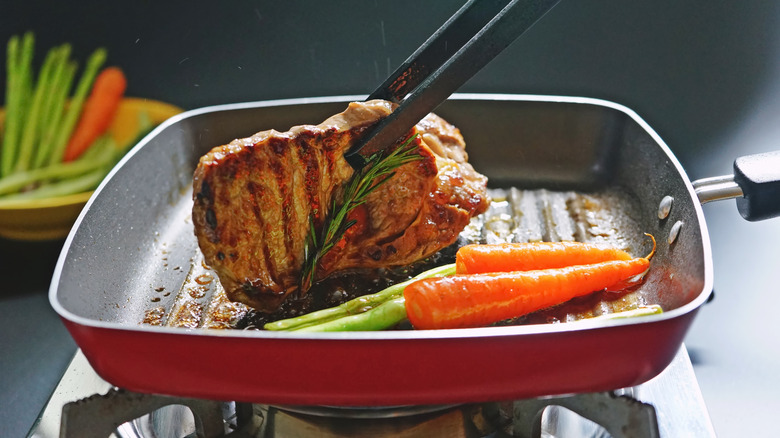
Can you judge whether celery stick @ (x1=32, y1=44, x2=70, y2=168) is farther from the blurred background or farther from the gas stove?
the gas stove

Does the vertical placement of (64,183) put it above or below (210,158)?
below

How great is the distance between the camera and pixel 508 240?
2225mm

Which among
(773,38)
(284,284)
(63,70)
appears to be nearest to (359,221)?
(284,284)

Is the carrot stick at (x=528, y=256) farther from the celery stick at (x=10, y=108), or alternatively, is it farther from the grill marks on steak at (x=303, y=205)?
the celery stick at (x=10, y=108)

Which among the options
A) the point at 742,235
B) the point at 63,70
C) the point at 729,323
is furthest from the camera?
the point at 63,70

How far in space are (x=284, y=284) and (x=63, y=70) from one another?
1855 mm

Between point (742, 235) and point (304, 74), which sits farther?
point (304, 74)

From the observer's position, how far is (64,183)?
2.88 meters

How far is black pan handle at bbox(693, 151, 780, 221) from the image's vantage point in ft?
5.88

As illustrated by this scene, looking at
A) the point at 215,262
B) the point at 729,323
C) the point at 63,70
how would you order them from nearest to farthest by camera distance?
1. the point at 215,262
2. the point at 729,323
3. the point at 63,70

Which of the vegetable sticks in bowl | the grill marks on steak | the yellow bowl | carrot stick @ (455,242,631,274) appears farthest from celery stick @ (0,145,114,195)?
carrot stick @ (455,242,631,274)

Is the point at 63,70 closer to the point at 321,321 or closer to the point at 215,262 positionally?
the point at 215,262

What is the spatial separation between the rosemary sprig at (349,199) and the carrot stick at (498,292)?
10.8 inches

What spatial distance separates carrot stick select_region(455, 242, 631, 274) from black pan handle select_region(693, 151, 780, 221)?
326 millimetres
